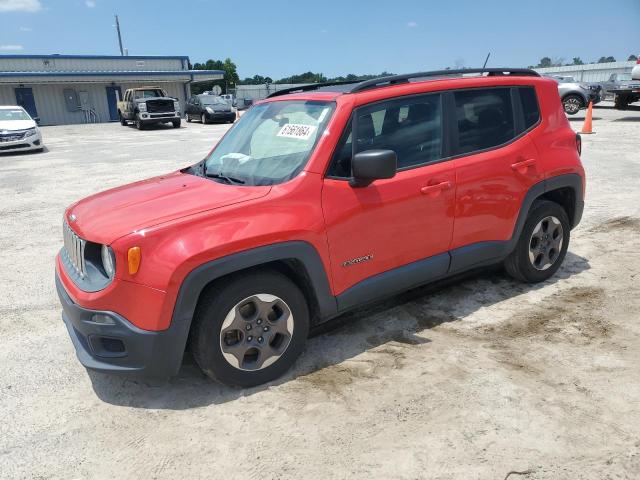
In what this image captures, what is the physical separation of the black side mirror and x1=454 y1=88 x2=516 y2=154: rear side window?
892 millimetres

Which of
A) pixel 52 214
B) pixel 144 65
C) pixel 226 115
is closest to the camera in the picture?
pixel 52 214

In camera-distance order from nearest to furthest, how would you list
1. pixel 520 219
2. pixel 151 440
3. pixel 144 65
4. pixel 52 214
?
pixel 151 440, pixel 520 219, pixel 52 214, pixel 144 65

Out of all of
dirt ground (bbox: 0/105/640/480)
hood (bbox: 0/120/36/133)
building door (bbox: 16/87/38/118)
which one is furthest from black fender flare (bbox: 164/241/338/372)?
building door (bbox: 16/87/38/118)

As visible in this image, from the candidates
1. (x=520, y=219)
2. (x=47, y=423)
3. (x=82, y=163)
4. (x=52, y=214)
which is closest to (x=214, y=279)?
(x=47, y=423)

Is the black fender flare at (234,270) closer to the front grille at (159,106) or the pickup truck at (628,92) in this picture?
the pickup truck at (628,92)

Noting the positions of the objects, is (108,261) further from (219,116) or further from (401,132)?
(219,116)

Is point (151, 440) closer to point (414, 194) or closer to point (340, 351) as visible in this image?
point (340, 351)

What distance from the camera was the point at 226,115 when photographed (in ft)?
88.6

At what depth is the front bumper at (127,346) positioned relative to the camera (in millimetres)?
2674

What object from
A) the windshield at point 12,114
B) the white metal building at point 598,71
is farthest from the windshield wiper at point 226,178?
the white metal building at point 598,71

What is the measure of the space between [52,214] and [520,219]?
6.86m

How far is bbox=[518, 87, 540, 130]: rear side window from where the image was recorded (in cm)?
407

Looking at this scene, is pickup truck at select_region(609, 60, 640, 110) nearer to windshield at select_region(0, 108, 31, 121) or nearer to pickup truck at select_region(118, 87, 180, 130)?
pickup truck at select_region(118, 87, 180, 130)

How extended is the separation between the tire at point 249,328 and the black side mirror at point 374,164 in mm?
799
